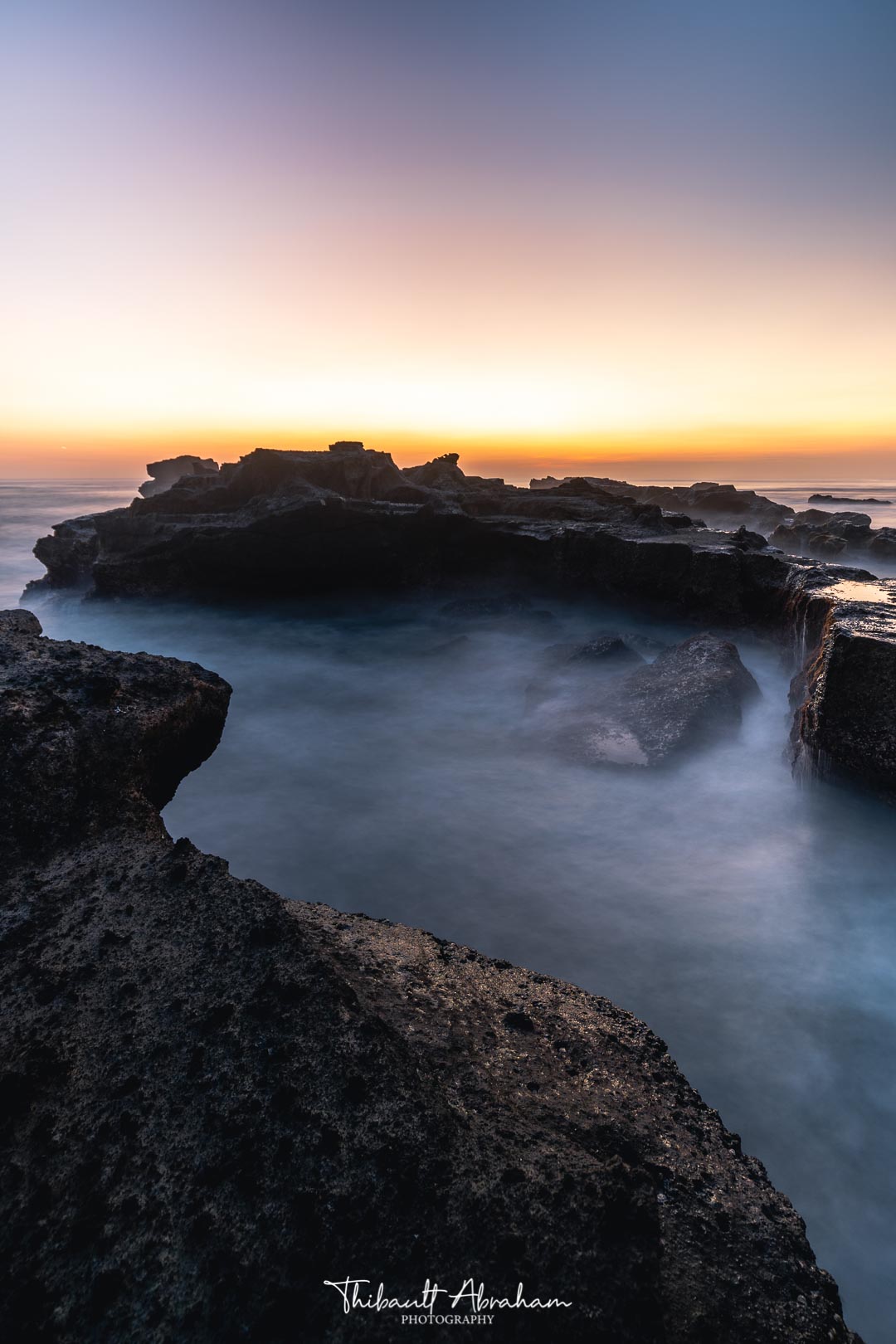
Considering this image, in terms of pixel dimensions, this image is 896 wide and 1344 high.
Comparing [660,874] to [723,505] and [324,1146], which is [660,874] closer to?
[324,1146]

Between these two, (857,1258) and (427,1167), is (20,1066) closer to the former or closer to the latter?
(427,1167)

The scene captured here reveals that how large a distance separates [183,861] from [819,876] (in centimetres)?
640

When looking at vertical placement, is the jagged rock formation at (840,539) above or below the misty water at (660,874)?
above

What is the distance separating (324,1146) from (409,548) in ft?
54.1

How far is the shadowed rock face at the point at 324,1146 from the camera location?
176 cm

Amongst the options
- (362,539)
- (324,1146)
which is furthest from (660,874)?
(362,539)

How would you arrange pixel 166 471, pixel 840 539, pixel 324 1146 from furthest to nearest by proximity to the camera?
pixel 166 471 < pixel 840 539 < pixel 324 1146
